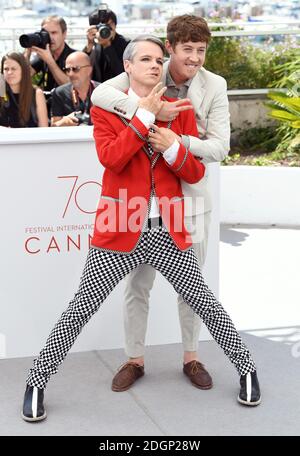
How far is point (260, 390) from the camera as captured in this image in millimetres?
4645

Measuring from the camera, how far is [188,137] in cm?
427

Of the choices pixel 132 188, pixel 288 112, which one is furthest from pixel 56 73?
pixel 132 188

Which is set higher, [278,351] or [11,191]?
[11,191]

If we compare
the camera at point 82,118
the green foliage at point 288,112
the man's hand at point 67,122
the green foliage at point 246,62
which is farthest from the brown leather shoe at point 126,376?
the green foliage at point 246,62

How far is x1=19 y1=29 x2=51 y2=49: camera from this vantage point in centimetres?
771

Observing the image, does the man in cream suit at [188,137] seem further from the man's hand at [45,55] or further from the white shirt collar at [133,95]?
the man's hand at [45,55]

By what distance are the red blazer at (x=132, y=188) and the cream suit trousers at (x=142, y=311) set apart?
35cm

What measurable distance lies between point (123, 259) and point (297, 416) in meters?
1.08

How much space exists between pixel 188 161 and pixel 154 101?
1.02 ft

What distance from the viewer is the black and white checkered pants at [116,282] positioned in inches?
168

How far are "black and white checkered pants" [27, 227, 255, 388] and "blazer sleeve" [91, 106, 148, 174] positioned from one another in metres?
0.38

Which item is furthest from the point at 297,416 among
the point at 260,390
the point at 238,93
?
the point at 238,93

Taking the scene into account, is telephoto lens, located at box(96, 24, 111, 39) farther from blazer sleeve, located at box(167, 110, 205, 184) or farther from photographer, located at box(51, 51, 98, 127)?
blazer sleeve, located at box(167, 110, 205, 184)
